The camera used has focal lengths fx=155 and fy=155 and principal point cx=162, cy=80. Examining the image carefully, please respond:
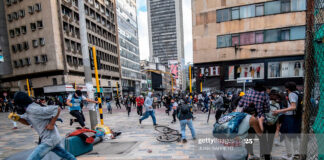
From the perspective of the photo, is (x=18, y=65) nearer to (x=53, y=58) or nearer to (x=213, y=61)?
(x=53, y=58)

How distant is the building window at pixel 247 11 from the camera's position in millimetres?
19531

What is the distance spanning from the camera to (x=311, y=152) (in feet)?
11.3

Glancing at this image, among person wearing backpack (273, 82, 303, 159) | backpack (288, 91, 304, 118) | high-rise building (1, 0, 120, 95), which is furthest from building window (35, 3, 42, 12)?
backpack (288, 91, 304, 118)

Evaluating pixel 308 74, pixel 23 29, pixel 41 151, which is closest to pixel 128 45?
pixel 23 29

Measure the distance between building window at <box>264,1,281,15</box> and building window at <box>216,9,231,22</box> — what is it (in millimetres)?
4175

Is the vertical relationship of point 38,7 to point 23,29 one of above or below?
above

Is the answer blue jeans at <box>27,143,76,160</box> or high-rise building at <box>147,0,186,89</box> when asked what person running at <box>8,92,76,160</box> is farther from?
high-rise building at <box>147,0,186,89</box>

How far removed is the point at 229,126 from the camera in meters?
2.53

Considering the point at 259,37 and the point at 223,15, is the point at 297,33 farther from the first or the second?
the point at 223,15

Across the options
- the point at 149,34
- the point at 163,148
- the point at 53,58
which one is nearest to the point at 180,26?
the point at 149,34

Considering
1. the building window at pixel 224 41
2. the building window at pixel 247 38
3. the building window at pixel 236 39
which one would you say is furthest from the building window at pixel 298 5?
the building window at pixel 224 41

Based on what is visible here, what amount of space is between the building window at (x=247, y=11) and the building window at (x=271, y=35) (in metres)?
2.89

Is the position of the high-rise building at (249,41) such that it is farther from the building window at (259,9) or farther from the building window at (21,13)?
the building window at (21,13)

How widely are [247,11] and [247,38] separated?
3.38 meters
